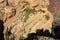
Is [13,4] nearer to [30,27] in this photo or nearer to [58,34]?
[30,27]

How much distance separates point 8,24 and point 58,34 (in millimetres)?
5463

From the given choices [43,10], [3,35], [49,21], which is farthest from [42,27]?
[3,35]

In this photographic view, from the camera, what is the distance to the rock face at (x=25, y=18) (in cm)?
1612

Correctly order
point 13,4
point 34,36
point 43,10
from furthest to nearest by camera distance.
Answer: point 13,4 → point 43,10 → point 34,36

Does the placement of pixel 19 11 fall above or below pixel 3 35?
above

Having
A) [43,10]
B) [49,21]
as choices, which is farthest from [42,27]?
[43,10]

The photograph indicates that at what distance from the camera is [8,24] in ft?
58.6

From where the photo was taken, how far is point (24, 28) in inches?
640

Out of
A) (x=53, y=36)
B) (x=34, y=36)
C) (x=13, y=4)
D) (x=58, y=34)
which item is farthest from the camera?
(x=13, y=4)

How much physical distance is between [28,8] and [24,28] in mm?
2004

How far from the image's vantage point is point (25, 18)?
16.9 m

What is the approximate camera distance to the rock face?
16.1 metres

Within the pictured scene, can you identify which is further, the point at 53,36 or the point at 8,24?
the point at 8,24

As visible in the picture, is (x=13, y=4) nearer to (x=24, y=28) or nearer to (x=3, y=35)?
(x=3, y=35)
